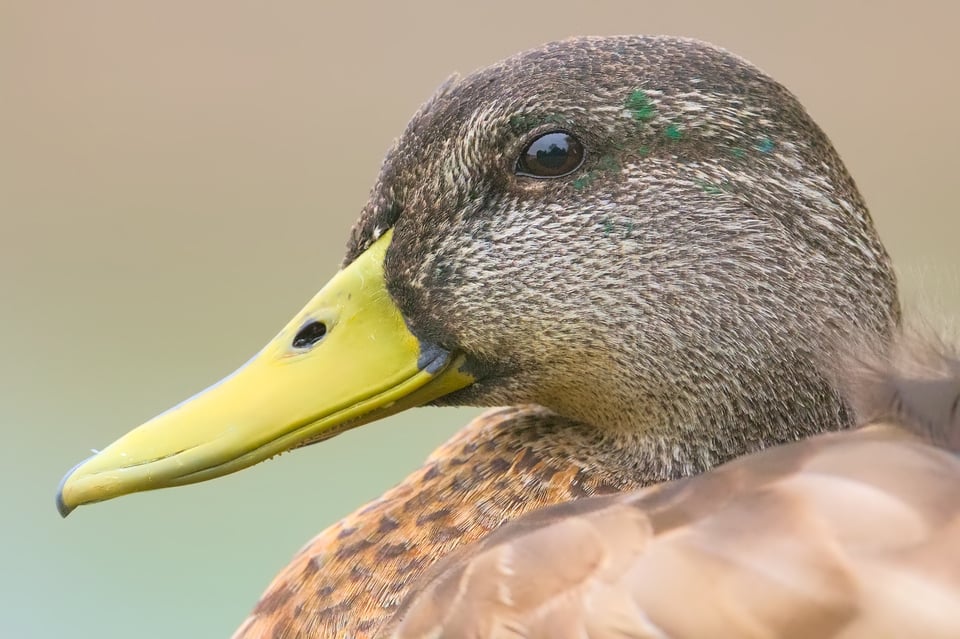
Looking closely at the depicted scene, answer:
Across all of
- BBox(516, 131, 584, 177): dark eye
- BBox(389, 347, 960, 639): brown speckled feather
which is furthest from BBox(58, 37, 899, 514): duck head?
BBox(389, 347, 960, 639): brown speckled feather

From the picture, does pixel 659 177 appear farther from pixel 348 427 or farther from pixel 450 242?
pixel 348 427

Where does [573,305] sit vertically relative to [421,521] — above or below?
above

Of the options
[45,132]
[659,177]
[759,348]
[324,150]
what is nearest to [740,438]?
[759,348]

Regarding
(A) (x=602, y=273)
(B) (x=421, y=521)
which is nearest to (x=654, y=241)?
(A) (x=602, y=273)

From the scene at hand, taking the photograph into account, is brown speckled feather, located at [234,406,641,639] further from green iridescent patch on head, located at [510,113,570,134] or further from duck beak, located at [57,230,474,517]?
green iridescent patch on head, located at [510,113,570,134]

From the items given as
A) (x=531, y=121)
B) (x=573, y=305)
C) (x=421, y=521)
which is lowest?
(x=421, y=521)

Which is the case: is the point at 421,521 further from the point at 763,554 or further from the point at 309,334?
the point at 763,554
